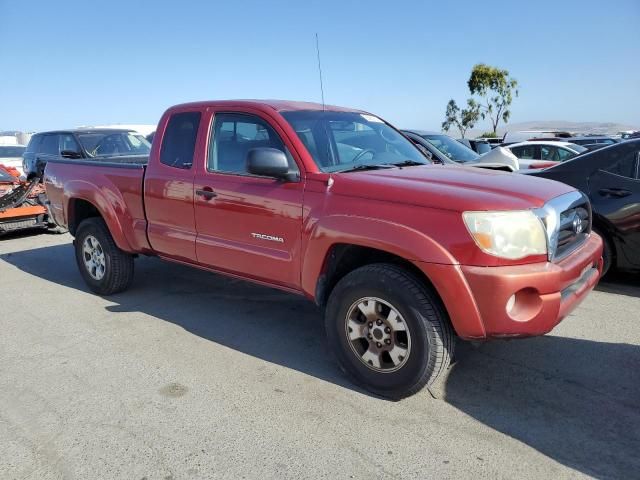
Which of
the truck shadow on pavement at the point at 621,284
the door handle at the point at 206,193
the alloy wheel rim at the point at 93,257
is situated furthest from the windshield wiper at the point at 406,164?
the alloy wheel rim at the point at 93,257

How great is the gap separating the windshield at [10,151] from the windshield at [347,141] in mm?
15518

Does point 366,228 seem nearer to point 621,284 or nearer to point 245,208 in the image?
point 245,208

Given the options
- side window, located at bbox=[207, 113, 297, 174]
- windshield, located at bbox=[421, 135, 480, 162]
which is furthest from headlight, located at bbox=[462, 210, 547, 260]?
windshield, located at bbox=[421, 135, 480, 162]

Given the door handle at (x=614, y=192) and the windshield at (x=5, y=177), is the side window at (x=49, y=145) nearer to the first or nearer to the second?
the windshield at (x=5, y=177)

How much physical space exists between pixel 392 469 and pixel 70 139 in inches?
397

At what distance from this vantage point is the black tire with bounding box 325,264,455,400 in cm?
305

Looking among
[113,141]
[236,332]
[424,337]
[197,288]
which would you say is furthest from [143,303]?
[113,141]

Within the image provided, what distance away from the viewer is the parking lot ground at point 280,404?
2.67 metres

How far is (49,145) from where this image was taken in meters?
11.1

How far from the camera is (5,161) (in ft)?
51.4

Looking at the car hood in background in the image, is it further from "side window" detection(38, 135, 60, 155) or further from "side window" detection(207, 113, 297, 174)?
"side window" detection(38, 135, 60, 155)

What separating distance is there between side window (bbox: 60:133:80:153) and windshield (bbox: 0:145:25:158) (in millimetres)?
7023

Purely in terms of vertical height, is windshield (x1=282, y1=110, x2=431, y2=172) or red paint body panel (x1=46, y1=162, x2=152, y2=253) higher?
windshield (x1=282, y1=110, x2=431, y2=172)

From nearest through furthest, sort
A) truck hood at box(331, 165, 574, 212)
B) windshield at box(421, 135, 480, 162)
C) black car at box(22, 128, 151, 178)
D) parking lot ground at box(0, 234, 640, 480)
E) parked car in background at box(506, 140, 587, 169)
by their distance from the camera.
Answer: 1. parking lot ground at box(0, 234, 640, 480)
2. truck hood at box(331, 165, 574, 212)
3. windshield at box(421, 135, 480, 162)
4. black car at box(22, 128, 151, 178)
5. parked car in background at box(506, 140, 587, 169)
